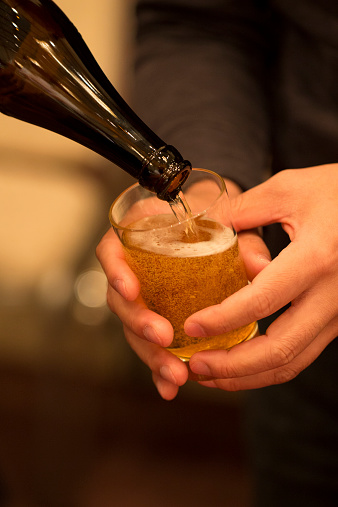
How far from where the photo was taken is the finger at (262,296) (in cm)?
70

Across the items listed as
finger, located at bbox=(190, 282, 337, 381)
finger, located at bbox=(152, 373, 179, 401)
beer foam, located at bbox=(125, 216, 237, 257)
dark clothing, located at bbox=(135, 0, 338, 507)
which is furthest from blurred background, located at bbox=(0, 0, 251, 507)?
beer foam, located at bbox=(125, 216, 237, 257)

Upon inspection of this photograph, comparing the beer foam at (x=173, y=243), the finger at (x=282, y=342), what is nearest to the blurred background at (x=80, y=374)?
the finger at (x=282, y=342)

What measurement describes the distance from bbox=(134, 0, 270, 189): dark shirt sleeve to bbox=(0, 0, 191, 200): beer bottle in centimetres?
31

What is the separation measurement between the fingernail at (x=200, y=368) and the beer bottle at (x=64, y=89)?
0.25 meters

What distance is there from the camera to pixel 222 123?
1.08 meters

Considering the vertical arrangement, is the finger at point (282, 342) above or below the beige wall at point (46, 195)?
above

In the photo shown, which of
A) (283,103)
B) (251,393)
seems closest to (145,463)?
(251,393)

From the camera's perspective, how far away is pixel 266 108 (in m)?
1.25

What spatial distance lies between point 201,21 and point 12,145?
1.69 metres

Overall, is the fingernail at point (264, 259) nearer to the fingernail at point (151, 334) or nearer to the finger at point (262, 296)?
the finger at point (262, 296)

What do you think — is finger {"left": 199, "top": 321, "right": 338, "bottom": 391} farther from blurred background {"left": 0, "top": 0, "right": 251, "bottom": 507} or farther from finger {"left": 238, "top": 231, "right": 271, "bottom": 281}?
blurred background {"left": 0, "top": 0, "right": 251, "bottom": 507}

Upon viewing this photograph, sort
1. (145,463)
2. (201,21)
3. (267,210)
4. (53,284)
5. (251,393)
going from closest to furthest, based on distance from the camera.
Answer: (267,210)
(201,21)
(251,393)
(145,463)
(53,284)

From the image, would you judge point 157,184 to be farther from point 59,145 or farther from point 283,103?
point 59,145

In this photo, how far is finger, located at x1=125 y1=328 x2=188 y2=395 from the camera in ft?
2.62
